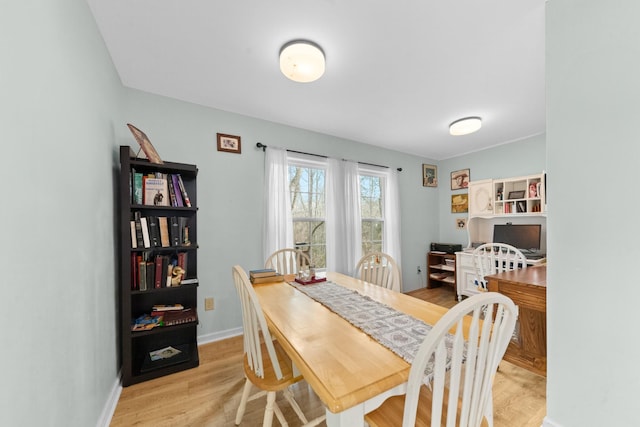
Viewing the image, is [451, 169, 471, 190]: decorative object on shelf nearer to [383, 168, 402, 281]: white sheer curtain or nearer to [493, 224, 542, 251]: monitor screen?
[493, 224, 542, 251]: monitor screen

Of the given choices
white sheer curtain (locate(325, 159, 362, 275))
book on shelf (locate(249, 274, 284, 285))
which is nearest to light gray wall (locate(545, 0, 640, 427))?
book on shelf (locate(249, 274, 284, 285))

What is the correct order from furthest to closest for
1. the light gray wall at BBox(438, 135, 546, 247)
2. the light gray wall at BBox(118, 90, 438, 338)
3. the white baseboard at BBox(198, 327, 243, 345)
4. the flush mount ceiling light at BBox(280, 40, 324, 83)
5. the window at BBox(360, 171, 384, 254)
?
the window at BBox(360, 171, 384, 254)
the light gray wall at BBox(438, 135, 546, 247)
the white baseboard at BBox(198, 327, 243, 345)
the light gray wall at BBox(118, 90, 438, 338)
the flush mount ceiling light at BBox(280, 40, 324, 83)

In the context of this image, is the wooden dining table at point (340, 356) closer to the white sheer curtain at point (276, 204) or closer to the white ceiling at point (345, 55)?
the white sheer curtain at point (276, 204)

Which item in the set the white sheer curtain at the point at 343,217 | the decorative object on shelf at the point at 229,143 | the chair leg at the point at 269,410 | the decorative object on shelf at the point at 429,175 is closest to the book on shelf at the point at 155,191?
the decorative object on shelf at the point at 229,143

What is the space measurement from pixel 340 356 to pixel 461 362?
392mm

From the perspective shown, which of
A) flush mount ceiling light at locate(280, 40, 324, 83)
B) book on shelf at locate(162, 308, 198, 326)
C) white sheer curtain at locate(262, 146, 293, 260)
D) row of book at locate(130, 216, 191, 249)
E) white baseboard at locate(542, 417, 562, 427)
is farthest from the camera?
white sheer curtain at locate(262, 146, 293, 260)

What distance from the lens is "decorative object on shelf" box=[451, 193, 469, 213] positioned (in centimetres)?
405

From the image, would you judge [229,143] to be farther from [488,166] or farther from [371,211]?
[488,166]

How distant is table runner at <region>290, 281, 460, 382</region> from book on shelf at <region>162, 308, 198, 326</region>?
101 cm

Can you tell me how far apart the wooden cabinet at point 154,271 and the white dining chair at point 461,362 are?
1.73 meters

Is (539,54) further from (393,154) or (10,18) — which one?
(10,18)

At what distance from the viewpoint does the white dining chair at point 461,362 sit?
0.65m

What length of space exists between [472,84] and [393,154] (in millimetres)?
1850

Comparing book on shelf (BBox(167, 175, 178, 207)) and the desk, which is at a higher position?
book on shelf (BBox(167, 175, 178, 207))
